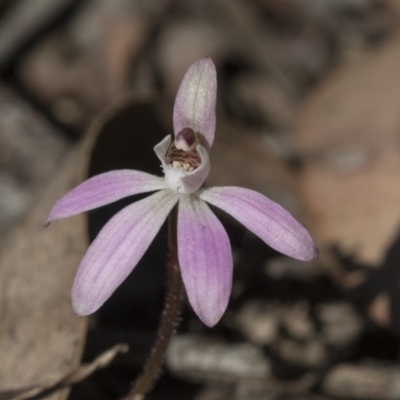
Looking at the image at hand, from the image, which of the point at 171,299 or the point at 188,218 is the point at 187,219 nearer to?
the point at 188,218

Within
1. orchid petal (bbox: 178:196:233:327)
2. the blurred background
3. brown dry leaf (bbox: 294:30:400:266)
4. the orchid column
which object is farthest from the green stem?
brown dry leaf (bbox: 294:30:400:266)

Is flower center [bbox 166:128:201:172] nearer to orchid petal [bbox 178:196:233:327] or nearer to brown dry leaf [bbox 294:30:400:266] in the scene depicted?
orchid petal [bbox 178:196:233:327]

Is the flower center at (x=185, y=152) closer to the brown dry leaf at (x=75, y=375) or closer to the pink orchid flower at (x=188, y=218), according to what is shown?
the pink orchid flower at (x=188, y=218)

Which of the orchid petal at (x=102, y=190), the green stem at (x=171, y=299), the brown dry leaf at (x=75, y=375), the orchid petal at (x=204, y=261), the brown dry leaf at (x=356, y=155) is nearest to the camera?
the orchid petal at (x=204, y=261)

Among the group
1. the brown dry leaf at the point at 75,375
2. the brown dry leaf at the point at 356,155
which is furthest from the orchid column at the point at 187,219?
the brown dry leaf at the point at 356,155

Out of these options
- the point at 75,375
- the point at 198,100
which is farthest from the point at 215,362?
the point at 198,100

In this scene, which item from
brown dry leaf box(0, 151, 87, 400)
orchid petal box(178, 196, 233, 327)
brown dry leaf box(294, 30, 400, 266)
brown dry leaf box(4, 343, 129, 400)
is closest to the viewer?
orchid petal box(178, 196, 233, 327)
